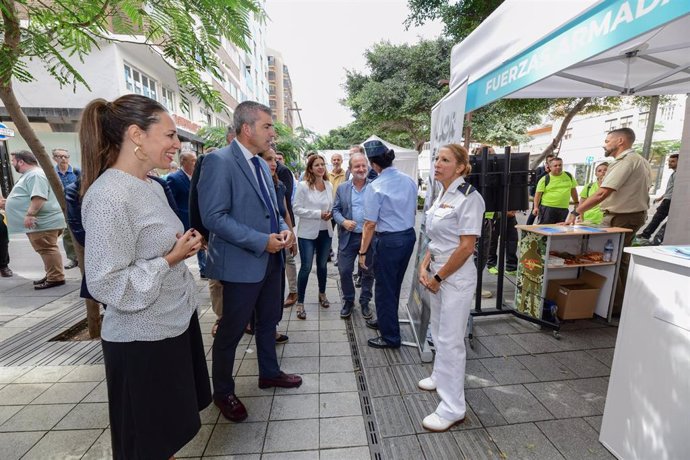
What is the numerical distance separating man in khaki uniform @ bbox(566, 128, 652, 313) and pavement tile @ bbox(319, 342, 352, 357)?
3.00m

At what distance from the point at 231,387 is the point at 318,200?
2458 mm

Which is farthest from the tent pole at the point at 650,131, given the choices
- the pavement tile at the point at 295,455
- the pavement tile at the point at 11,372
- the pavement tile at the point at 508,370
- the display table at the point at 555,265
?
the pavement tile at the point at 11,372

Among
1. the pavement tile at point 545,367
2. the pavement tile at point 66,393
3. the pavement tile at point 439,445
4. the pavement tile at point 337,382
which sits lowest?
the pavement tile at point 337,382

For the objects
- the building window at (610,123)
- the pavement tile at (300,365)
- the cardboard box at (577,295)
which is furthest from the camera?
the building window at (610,123)

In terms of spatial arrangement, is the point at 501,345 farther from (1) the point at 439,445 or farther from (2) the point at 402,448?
(2) the point at 402,448

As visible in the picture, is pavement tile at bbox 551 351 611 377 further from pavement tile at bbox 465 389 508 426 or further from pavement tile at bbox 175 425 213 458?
pavement tile at bbox 175 425 213 458

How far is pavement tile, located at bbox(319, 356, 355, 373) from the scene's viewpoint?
3088mm

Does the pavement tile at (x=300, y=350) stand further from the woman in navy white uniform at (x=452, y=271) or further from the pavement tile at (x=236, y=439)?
the woman in navy white uniform at (x=452, y=271)

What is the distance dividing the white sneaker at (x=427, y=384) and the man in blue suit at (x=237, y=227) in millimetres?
1390

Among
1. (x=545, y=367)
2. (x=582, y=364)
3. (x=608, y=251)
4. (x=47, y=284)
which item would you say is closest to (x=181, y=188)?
(x=47, y=284)

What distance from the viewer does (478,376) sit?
2.97 meters

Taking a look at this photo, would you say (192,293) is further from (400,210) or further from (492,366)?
(492,366)

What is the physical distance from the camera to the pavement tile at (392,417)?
233cm

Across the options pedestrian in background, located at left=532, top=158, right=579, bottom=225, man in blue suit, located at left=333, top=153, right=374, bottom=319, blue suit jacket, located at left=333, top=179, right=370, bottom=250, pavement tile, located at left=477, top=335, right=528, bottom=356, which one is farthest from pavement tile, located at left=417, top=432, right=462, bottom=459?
pedestrian in background, located at left=532, top=158, right=579, bottom=225
